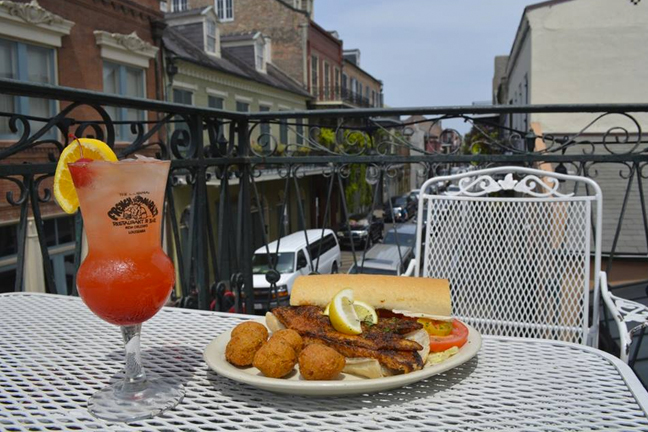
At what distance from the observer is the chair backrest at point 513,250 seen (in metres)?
1.97

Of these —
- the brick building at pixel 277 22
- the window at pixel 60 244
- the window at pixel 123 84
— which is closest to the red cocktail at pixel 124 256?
the window at pixel 60 244

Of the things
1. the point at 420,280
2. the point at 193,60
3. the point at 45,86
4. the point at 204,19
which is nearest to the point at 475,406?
the point at 420,280

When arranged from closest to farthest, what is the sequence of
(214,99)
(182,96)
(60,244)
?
(60,244)
(182,96)
(214,99)

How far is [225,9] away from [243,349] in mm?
26562

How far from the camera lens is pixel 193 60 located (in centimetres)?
1509

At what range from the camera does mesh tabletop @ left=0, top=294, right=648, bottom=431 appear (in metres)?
0.82

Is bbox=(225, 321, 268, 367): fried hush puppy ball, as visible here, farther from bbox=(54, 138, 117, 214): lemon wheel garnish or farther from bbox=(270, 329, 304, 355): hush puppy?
bbox=(54, 138, 117, 214): lemon wheel garnish

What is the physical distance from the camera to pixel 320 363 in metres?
0.91

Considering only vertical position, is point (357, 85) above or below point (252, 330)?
above

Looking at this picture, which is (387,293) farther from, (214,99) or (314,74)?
(314,74)

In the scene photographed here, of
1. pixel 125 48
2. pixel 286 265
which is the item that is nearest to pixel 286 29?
pixel 125 48

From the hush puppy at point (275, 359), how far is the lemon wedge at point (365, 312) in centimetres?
19

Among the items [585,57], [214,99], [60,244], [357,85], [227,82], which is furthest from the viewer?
[357,85]

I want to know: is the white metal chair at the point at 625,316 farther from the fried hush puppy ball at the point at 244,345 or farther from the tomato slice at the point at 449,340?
the fried hush puppy ball at the point at 244,345
